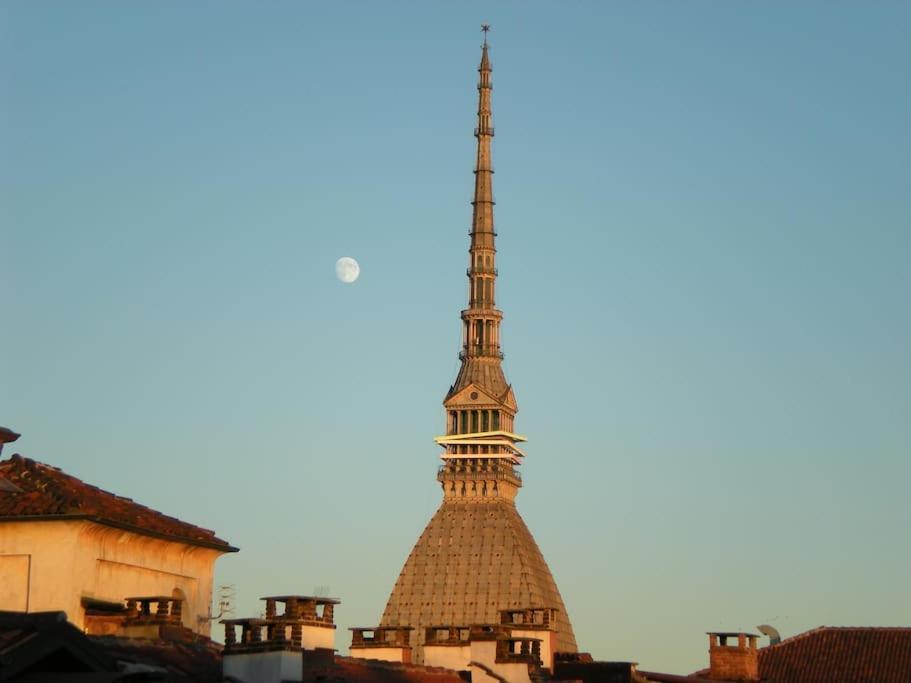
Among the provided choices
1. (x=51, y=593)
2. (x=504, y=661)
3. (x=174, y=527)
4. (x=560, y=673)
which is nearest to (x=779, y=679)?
(x=560, y=673)

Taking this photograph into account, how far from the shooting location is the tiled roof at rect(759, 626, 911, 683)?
83000 mm

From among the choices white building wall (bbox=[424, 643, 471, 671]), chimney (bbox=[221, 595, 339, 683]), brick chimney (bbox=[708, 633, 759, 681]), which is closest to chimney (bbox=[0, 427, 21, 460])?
chimney (bbox=[221, 595, 339, 683])

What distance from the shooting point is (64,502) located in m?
46.9

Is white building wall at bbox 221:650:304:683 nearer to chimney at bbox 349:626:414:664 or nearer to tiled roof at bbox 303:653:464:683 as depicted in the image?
tiled roof at bbox 303:653:464:683

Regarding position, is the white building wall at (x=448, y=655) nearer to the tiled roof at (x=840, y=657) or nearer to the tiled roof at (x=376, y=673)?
the tiled roof at (x=376, y=673)

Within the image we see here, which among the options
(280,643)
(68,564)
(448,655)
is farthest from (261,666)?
(448,655)

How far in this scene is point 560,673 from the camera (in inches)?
2482

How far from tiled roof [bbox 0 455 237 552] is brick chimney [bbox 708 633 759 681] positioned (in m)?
30.7

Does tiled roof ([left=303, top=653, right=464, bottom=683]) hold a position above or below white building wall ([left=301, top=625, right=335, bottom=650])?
below

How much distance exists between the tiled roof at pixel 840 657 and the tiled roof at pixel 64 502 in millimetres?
38436

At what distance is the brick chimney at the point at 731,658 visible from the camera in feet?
250

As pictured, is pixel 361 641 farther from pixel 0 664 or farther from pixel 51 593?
pixel 0 664

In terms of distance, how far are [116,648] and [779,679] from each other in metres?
50.2

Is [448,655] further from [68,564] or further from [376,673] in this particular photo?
[68,564]
